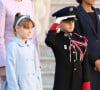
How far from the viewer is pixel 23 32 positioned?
10.8 ft

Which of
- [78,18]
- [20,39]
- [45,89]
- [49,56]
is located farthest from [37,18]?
[20,39]

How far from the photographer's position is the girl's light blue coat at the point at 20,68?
10.5 feet

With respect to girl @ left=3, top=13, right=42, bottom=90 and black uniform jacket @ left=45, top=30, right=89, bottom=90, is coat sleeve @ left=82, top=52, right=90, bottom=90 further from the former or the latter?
girl @ left=3, top=13, right=42, bottom=90

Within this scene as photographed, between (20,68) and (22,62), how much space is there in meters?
0.06

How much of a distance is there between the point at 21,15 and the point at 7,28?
0.22 m

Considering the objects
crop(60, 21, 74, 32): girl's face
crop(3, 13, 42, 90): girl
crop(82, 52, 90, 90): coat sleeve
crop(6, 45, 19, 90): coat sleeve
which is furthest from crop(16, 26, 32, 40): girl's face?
crop(82, 52, 90, 90): coat sleeve

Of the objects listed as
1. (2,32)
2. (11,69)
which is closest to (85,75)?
(11,69)

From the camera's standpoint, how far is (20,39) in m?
3.32

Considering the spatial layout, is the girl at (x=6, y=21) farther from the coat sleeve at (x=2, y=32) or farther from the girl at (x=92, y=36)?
the girl at (x=92, y=36)

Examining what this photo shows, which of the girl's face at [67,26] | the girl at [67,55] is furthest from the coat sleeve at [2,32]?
the girl's face at [67,26]

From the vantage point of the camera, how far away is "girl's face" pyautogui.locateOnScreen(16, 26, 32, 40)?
3.29 meters

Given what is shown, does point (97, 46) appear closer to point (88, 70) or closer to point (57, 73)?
point (88, 70)

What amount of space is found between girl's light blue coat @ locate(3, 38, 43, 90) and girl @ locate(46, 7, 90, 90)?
243mm

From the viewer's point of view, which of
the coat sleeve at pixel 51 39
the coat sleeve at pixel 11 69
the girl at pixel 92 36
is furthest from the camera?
the girl at pixel 92 36
